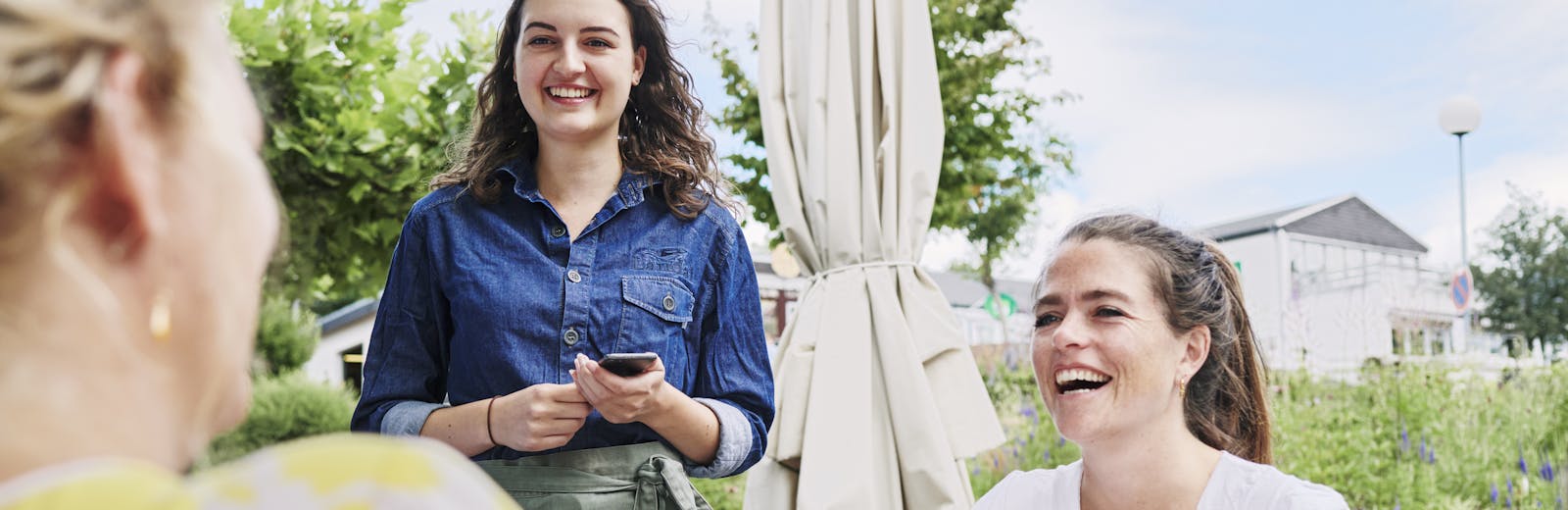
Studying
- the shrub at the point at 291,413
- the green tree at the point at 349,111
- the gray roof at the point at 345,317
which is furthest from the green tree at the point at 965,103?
the gray roof at the point at 345,317

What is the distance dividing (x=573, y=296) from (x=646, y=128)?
15.7 inches

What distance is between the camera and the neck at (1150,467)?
214cm

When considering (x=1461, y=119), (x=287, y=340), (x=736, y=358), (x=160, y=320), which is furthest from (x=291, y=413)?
(x=1461, y=119)

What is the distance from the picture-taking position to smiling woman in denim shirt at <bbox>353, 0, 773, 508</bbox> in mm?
1638

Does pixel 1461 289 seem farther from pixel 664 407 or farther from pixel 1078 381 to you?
pixel 664 407

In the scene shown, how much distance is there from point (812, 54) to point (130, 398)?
2691 millimetres

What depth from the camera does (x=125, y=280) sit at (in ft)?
1.58

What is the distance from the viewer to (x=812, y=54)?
3092 mm

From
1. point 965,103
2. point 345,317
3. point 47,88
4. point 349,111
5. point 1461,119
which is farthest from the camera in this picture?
point 345,317

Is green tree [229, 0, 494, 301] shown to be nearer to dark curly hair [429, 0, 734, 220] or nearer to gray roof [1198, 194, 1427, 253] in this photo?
dark curly hair [429, 0, 734, 220]

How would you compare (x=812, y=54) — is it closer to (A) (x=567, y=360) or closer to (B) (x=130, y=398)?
(A) (x=567, y=360)

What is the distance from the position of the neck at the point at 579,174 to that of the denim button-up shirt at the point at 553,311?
0.09ft

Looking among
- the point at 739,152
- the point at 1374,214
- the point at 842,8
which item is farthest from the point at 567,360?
the point at 1374,214

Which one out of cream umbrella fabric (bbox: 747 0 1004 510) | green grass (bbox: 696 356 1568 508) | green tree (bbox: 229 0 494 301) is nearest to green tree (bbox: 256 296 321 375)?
green tree (bbox: 229 0 494 301)
